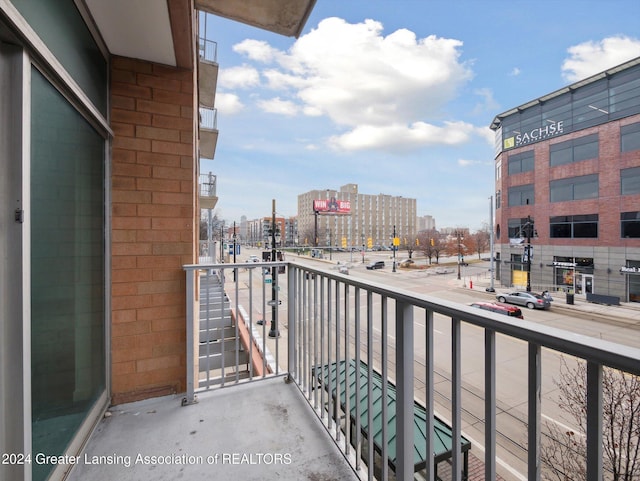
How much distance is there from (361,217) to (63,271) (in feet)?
215

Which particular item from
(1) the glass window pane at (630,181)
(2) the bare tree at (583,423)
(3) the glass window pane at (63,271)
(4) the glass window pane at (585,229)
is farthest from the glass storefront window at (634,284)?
(3) the glass window pane at (63,271)

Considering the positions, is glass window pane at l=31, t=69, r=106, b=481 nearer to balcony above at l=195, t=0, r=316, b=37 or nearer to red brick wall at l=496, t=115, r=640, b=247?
balcony above at l=195, t=0, r=316, b=37

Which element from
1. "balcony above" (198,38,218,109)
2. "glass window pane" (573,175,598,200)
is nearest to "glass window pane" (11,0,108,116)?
"balcony above" (198,38,218,109)

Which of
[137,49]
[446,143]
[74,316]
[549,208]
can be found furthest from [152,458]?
[446,143]

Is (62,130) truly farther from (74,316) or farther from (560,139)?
(560,139)

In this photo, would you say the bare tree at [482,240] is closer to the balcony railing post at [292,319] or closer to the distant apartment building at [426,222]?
the distant apartment building at [426,222]

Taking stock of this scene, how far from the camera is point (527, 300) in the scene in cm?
1286

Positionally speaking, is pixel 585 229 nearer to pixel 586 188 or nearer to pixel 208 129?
pixel 586 188

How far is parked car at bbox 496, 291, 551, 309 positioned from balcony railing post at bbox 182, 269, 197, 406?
47.6 ft

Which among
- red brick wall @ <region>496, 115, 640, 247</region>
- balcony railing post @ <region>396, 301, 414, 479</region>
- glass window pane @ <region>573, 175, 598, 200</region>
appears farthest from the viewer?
glass window pane @ <region>573, 175, 598, 200</region>

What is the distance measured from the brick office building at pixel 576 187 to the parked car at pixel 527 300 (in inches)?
158

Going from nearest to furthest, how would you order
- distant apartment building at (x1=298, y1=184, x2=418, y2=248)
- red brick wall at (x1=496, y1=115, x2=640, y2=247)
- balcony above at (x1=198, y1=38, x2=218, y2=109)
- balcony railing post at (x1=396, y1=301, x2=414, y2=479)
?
balcony railing post at (x1=396, y1=301, x2=414, y2=479) → balcony above at (x1=198, y1=38, x2=218, y2=109) → red brick wall at (x1=496, y1=115, x2=640, y2=247) → distant apartment building at (x1=298, y1=184, x2=418, y2=248)

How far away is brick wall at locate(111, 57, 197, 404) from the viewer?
201 centimetres

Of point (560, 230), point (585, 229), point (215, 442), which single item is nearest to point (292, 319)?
point (215, 442)
